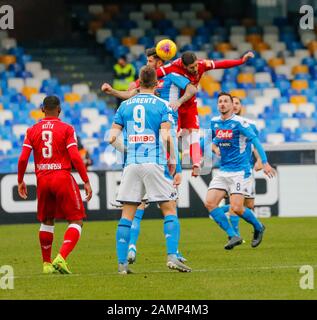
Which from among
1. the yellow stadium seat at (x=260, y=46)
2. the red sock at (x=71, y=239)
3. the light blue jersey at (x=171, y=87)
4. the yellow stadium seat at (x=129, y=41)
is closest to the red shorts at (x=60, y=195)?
the red sock at (x=71, y=239)

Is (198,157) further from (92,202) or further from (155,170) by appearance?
(92,202)

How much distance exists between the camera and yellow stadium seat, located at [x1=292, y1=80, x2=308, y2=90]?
28.8 metres

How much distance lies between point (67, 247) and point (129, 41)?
58.5 feet

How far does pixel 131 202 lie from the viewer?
37.5 ft

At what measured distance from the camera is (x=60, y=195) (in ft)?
38.7

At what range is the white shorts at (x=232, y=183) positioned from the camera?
15.1 meters

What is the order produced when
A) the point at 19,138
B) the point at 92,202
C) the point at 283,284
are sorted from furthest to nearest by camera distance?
the point at 19,138
the point at 92,202
the point at 283,284

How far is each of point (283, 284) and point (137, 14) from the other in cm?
2046

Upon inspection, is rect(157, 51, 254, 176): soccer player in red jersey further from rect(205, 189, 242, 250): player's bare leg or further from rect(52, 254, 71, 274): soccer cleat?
rect(52, 254, 71, 274): soccer cleat

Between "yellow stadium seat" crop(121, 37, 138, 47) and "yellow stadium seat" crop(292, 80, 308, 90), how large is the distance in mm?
4374

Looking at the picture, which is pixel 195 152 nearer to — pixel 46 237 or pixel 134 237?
pixel 134 237

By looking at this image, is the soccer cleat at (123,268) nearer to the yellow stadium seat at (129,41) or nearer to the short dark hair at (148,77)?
the short dark hair at (148,77)

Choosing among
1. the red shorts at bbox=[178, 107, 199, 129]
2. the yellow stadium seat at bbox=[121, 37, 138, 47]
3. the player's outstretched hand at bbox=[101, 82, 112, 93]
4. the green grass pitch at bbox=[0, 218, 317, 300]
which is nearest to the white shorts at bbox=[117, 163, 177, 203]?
the green grass pitch at bbox=[0, 218, 317, 300]
